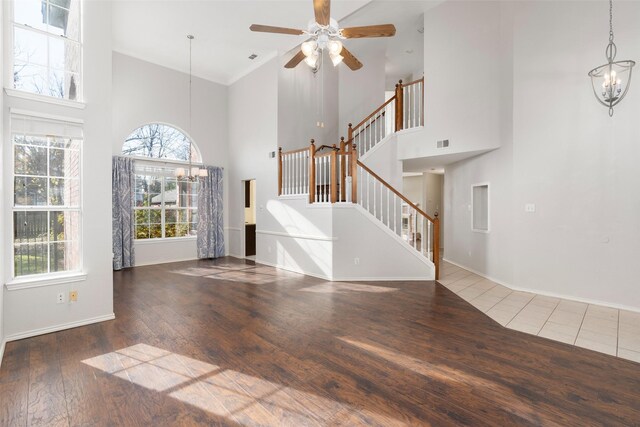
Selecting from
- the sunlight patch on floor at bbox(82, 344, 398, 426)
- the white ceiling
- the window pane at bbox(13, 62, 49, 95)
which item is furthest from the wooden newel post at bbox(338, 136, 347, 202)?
the window pane at bbox(13, 62, 49, 95)

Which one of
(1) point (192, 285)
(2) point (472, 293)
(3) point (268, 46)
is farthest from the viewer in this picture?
(3) point (268, 46)

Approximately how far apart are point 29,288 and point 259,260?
463 cm

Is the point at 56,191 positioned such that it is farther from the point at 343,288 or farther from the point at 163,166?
the point at 163,166

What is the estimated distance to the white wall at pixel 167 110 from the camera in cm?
685

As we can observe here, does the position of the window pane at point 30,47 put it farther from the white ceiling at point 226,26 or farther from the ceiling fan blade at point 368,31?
the ceiling fan blade at point 368,31

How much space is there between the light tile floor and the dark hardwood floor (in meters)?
0.26

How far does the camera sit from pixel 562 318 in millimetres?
3768

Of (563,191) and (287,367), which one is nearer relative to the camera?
(287,367)

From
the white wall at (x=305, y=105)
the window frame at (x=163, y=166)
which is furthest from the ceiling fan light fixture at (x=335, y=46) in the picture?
the window frame at (x=163, y=166)

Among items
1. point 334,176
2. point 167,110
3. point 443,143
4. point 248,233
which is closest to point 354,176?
point 334,176

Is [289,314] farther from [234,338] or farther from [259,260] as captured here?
[259,260]

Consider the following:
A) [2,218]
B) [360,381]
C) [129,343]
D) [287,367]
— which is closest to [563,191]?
[360,381]

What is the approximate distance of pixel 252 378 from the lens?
7.95 ft

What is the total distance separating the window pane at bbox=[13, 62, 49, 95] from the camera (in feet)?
10.4
